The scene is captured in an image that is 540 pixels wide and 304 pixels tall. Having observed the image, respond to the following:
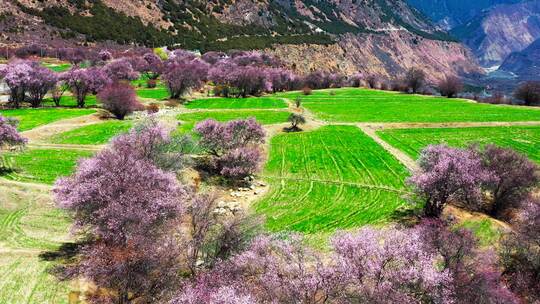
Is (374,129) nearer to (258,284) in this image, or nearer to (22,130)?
(22,130)

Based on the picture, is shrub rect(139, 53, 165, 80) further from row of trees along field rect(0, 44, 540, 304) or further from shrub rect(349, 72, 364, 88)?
row of trees along field rect(0, 44, 540, 304)

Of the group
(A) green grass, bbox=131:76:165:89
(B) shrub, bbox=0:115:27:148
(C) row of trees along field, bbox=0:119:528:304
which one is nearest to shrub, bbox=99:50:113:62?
(A) green grass, bbox=131:76:165:89

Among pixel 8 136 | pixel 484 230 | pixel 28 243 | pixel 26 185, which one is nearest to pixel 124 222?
pixel 28 243

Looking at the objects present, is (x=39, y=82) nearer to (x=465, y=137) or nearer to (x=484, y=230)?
(x=465, y=137)

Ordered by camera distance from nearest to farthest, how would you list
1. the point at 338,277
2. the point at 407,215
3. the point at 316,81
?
the point at 338,277
the point at 407,215
the point at 316,81

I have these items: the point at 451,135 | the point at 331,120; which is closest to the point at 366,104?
the point at 331,120

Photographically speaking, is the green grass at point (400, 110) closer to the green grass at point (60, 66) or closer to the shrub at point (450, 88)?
the shrub at point (450, 88)

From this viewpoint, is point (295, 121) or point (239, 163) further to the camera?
point (295, 121)

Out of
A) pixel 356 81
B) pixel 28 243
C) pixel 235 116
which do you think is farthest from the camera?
pixel 356 81
